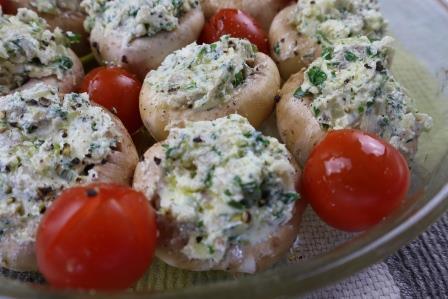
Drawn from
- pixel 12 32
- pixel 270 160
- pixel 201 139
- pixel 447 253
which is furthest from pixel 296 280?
pixel 12 32

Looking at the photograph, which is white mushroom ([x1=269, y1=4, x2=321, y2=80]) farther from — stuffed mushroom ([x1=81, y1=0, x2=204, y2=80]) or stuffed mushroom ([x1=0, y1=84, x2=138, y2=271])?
stuffed mushroom ([x1=0, y1=84, x2=138, y2=271])

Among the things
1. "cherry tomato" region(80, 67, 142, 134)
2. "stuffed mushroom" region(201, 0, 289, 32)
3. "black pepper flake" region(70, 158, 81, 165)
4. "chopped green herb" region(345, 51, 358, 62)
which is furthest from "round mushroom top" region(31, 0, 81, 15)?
"chopped green herb" region(345, 51, 358, 62)

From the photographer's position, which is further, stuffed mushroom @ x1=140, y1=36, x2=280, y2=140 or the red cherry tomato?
the red cherry tomato

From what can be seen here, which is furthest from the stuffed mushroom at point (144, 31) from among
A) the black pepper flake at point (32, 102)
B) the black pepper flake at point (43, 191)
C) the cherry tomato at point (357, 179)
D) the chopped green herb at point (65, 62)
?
the cherry tomato at point (357, 179)

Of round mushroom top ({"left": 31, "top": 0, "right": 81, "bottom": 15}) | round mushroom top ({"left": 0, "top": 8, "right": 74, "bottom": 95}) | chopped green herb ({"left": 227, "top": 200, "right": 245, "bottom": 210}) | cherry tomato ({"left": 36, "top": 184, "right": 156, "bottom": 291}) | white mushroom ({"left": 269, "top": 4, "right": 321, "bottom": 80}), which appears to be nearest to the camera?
cherry tomato ({"left": 36, "top": 184, "right": 156, "bottom": 291})

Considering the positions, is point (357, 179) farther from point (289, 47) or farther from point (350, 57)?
point (289, 47)

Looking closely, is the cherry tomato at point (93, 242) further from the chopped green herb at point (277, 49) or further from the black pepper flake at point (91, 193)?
the chopped green herb at point (277, 49)
